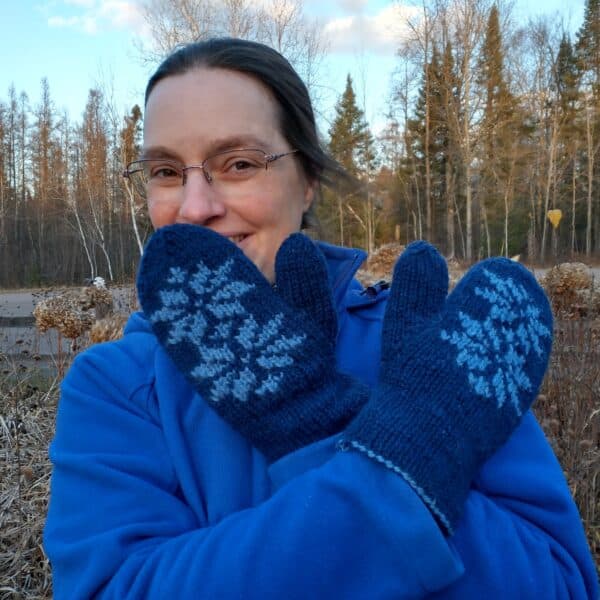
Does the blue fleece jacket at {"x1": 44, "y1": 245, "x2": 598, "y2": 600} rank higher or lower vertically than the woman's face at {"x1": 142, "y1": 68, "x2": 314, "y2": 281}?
lower

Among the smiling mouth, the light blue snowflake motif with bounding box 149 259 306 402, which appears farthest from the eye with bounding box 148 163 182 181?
the light blue snowflake motif with bounding box 149 259 306 402

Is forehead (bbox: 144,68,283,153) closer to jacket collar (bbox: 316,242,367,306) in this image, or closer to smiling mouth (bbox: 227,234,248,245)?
Result: smiling mouth (bbox: 227,234,248,245)

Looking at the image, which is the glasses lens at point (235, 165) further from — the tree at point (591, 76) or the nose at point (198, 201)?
the tree at point (591, 76)

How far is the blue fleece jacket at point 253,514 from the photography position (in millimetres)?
740

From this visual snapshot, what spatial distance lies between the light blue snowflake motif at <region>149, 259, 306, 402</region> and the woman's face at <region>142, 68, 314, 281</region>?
19 centimetres

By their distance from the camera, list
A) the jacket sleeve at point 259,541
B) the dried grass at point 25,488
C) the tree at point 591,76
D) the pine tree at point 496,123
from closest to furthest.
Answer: the jacket sleeve at point 259,541, the dried grass at point 25,488, the pine tree at point 496,123, the tree at point 591,76

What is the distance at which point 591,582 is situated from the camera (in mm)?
907

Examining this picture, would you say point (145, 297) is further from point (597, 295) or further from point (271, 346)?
point (597, 295)

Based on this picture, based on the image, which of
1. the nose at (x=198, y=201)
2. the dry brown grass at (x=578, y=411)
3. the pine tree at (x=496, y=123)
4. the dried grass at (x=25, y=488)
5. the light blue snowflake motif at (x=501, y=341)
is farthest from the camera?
the pine tree at (x=496, y=123)

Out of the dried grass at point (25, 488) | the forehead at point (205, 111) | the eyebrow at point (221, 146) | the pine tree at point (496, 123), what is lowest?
the dried grass at point (25, 488)

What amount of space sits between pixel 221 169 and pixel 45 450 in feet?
9.70

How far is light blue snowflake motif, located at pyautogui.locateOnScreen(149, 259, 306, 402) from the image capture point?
89cm

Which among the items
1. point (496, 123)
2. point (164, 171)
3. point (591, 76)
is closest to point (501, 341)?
point (164, 171)

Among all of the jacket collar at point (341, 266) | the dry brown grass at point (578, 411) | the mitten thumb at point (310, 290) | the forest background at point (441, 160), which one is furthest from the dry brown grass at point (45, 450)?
the forest background at point (441, 160)
